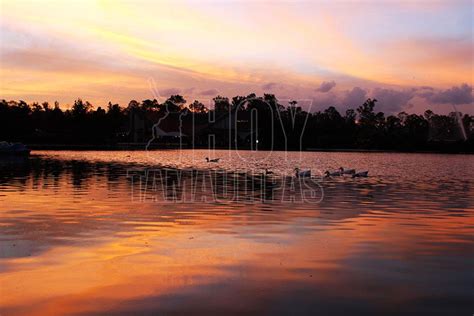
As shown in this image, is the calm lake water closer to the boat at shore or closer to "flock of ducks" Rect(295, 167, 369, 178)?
"flock of ducks" Rect(295, 167, 369, 178)

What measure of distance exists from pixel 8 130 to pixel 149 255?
93.6m

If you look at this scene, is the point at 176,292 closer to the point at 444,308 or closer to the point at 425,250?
the point at 444,308

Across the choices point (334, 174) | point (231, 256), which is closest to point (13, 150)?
point (334, 174)

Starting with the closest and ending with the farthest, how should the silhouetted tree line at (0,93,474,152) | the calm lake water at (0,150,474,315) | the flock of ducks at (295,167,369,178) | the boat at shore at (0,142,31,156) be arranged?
the calm lake water at (0,150,474,315), the flock of ducks at (295,167,369,178), the boat at shore at (0,142,31,156), the silhouetted tree line at (0,93,474,152)

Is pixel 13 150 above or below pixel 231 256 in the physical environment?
above

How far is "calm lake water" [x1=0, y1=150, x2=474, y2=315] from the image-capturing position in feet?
24.0

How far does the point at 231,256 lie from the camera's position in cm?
1020

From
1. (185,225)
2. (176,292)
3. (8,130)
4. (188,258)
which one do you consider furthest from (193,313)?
(8,130)

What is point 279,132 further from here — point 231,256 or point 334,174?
point 231,256

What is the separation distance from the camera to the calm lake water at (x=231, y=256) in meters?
7.33

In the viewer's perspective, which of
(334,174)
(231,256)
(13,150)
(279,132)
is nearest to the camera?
(231,256)

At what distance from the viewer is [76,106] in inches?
4774

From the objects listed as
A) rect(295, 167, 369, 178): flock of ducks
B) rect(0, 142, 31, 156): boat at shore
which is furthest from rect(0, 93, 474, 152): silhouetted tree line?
rect(295, 167, 369, 178): flock of ducks

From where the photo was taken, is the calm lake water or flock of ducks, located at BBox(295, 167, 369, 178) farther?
flock of ducks, located at BBox(295, 167, 369, 178)
